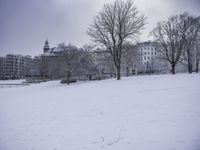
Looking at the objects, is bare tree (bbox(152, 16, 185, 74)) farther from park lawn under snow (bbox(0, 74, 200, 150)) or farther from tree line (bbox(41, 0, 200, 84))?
park lawn under snow (bbox(0, 74, 200, 150))

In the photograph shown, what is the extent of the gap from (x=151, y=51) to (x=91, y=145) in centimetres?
12128

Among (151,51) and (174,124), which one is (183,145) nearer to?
(174,124)

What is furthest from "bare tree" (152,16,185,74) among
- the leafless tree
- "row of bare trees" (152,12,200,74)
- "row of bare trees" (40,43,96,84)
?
"row of bare trees" (40,43,96,84)

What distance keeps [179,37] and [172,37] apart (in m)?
1.42

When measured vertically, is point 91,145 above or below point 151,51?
below

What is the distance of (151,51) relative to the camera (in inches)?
4788

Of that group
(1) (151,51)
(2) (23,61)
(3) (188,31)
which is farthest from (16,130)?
(2) (23,61)

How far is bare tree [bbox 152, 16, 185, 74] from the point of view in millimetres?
41312

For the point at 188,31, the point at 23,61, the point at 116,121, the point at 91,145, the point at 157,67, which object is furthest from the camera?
the point at 23,61

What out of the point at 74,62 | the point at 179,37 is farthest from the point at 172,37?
the point at 74,62

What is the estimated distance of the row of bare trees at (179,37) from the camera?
39.9 meters

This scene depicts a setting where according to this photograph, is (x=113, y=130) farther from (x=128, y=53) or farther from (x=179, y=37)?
(x=179, y=37)

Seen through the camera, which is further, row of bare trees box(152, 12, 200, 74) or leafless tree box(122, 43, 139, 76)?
row of bare trees box(152, 12, 200, 74)

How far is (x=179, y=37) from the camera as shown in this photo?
41.5 m
